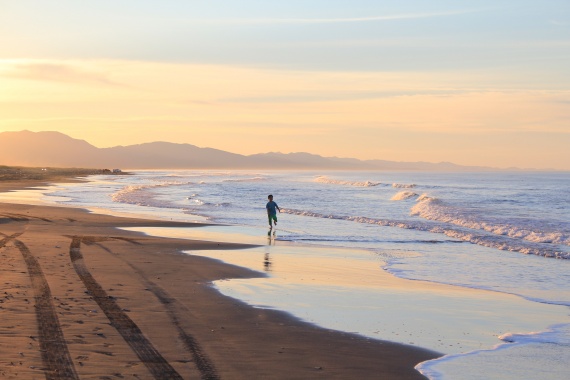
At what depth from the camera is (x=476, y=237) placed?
2616 cm

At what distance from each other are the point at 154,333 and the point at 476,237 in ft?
63.2

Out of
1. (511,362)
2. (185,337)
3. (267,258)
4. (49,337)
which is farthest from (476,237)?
(49,337)

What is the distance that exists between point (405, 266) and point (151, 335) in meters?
9.91

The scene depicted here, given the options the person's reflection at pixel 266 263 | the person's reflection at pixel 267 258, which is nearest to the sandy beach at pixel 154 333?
the person's reflection at pixel 266 263

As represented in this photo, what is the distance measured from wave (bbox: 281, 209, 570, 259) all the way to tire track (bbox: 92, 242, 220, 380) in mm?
13259

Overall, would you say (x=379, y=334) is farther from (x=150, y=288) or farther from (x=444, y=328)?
→ (x=150, y=288)

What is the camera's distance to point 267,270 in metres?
16.0

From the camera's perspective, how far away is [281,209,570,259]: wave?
868 inches

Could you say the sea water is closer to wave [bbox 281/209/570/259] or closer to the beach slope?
wave [bbox 281/209/570/259]

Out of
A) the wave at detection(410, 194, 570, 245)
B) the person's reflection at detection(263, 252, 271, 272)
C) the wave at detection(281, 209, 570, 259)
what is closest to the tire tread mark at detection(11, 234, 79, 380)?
the person's reflection at detection(263, 252, 271, 272)

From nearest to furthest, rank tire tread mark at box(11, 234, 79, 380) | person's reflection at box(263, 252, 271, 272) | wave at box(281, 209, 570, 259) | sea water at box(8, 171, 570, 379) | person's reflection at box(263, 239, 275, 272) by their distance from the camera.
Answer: tire tread mark at box(11, 234, 79, 380)
sea water at box(8, 171, 570, 379)
person's reflection at box(263, 252, 271, 272)
person's reflection at box(263, 239, 275, 272)
wave at box(281, 209, 570, 259)

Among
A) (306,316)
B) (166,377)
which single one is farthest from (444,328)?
(166,377)

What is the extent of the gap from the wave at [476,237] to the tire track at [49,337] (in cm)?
1519

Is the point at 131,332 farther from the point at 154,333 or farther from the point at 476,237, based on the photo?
the point at 476,237
